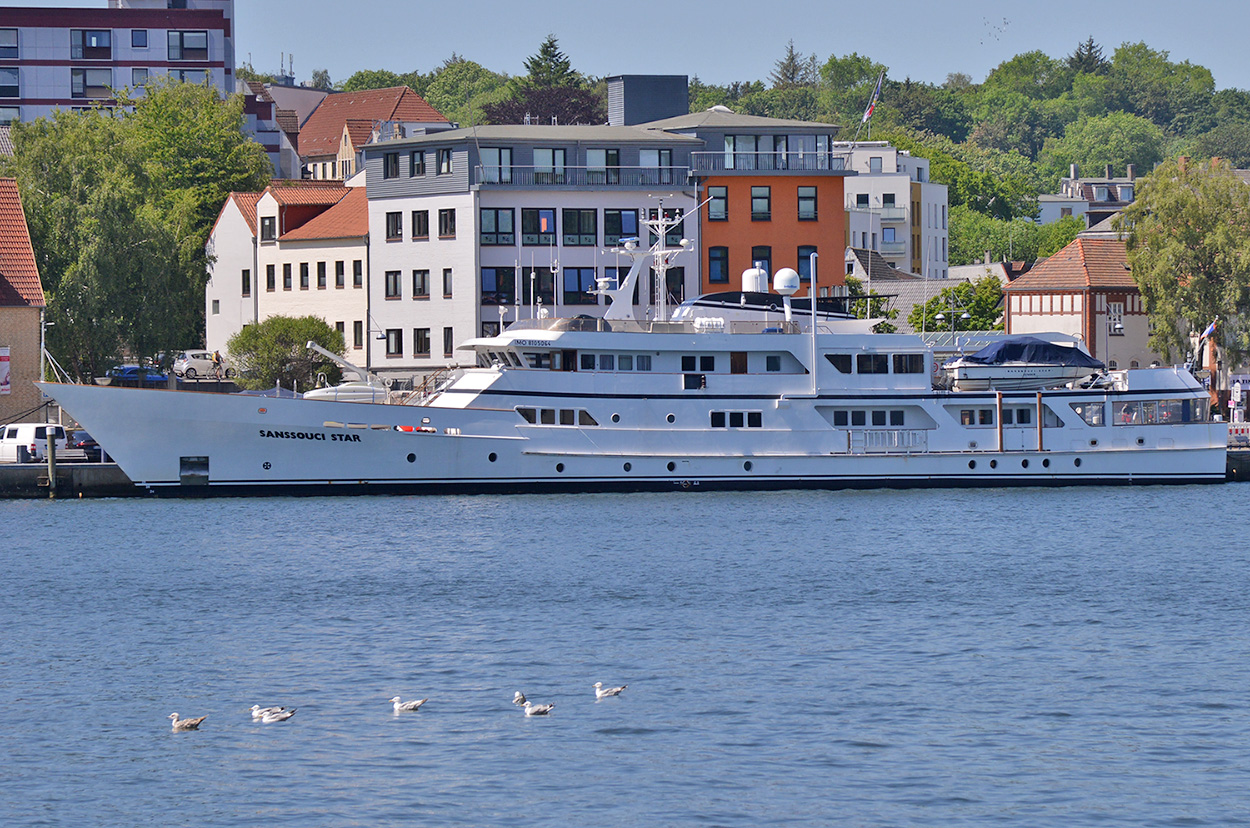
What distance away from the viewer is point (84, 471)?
2066 inches

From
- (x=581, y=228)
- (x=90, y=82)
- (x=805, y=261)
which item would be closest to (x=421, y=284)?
(x=581, y=228)

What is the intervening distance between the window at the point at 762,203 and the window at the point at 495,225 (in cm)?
1042

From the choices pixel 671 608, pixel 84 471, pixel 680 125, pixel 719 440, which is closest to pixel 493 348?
pixel 719 440

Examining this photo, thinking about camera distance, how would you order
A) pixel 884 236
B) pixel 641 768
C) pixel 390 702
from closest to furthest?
pixel 641 768
pixel 390 702
pixel 884 236

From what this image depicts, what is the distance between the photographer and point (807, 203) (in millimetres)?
76688

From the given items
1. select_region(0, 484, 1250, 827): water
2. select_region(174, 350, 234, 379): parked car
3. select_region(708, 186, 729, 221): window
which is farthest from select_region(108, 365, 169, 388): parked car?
select_region(0, 484, 1250, 827): water

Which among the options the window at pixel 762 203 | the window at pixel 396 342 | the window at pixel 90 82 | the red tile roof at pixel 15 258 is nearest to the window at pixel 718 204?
the window at pixel 762 203

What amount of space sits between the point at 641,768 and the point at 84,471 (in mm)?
33737

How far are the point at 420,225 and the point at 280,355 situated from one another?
30.8 ft

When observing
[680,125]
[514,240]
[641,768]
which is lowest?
[641,768]

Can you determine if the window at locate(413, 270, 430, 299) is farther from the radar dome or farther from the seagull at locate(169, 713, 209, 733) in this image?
the seagull at locate(169, 713, 209, 733)

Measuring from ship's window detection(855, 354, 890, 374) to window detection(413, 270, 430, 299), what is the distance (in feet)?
86.1

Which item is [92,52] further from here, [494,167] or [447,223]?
[494,167]

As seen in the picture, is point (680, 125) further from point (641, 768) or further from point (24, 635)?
point (641, 768)
